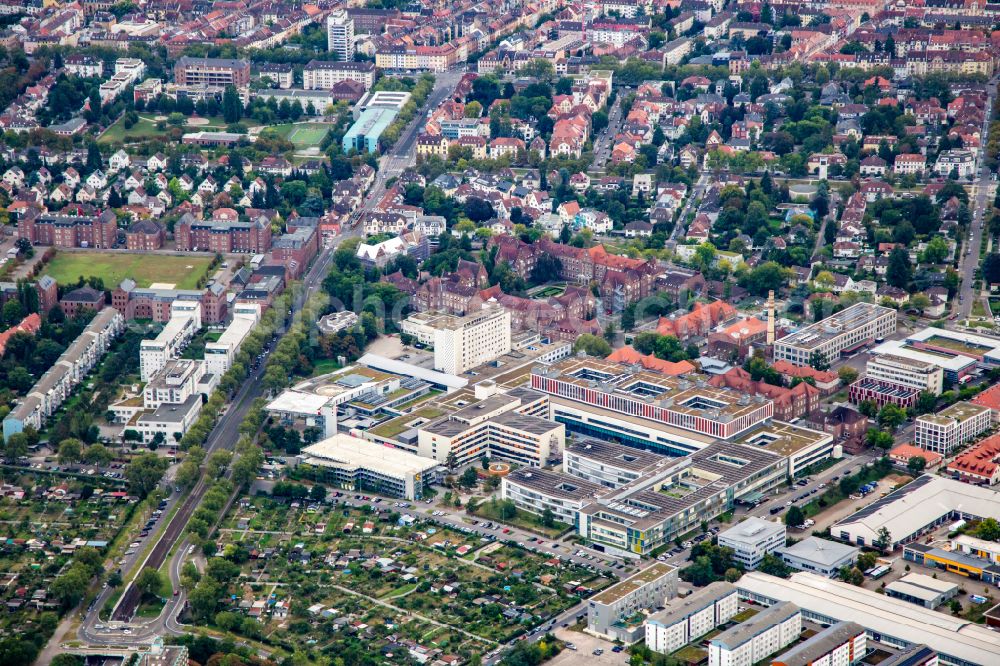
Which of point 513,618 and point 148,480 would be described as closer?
point 513,618

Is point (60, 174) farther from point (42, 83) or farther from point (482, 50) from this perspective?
point (482, 50)

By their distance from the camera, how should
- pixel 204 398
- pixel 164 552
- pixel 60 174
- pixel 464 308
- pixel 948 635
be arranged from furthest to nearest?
pixel 60 174
pixel 464 308
pixel 204 398
pixel 164 552
pixel 948 635

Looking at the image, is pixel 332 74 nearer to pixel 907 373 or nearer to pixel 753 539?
pixel 907 373

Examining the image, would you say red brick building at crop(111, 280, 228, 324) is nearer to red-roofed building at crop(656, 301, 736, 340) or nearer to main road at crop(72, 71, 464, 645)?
main road at crop(72, 71, 464, 645)

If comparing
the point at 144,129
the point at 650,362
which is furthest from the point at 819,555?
the point at 144,129

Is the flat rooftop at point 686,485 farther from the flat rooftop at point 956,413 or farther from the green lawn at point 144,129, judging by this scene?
the green lawn at point 144,129

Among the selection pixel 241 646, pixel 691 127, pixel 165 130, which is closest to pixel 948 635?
pixel 241 646

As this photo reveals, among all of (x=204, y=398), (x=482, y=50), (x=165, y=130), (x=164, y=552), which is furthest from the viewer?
(x=482, y=50)
